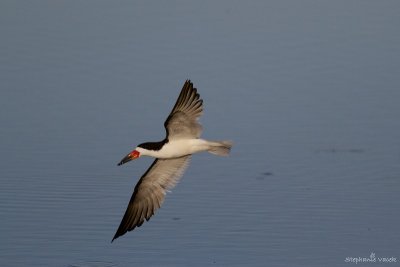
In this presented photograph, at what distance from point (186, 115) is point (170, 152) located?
0.44 metres

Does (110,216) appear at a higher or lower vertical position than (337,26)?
lower

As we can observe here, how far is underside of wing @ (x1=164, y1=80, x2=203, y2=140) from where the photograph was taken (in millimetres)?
10469

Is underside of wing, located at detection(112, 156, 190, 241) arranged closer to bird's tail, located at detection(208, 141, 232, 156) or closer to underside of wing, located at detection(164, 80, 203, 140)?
underside of wing, located at detection(164, 80, 203, 140)

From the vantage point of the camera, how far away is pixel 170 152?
1078 centimetres

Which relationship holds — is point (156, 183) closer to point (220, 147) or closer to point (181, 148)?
point (181, 148)

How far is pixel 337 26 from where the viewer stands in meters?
19.0

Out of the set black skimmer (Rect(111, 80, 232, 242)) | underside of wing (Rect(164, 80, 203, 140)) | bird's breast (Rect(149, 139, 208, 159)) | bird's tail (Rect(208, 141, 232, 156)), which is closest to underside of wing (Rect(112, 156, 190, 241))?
black skimmer (Rect(111, 80, 232, 242))

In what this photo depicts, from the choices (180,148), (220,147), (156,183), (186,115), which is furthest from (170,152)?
(156,183)

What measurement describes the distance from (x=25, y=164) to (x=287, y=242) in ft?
11.6

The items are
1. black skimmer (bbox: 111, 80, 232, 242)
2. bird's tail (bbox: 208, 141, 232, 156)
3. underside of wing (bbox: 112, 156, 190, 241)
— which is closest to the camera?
bird's tail (bbox: 208, 141, 232, 156)

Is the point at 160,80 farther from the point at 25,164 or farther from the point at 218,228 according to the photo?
the point at 218,228

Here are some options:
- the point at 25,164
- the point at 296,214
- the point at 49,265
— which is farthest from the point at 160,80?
the point at 49,265

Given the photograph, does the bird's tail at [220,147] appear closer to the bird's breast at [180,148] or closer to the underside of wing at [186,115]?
the bird's breast at [180,148]

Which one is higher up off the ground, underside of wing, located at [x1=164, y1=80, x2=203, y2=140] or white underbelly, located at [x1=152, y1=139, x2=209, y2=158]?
underside of wing, located at [x1=164, y1=80, x2=203, y2=140]
